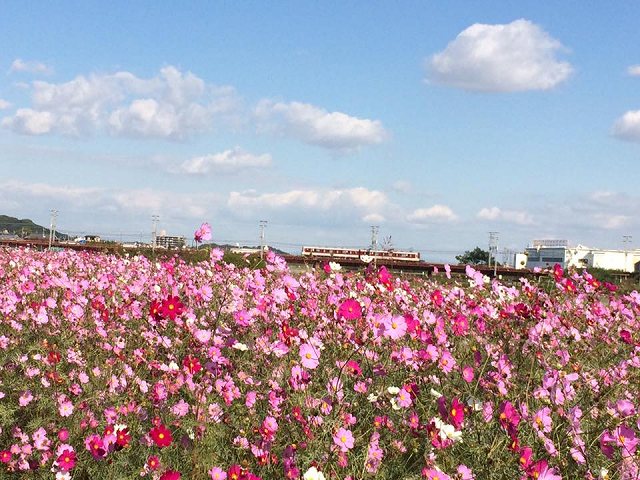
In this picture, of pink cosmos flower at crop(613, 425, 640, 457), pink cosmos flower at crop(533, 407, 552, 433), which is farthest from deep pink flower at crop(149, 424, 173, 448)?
pink cosmos flower at crop(613, 425, 640, 457)

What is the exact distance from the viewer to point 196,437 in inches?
132

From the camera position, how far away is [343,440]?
9.82ft

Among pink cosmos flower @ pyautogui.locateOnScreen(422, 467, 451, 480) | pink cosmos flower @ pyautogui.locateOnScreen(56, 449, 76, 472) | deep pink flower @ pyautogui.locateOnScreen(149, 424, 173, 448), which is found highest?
pink cosmos flower @ pyautogui.locateOnScreen(422, 467, 451, 480)

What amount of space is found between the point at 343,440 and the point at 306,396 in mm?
451

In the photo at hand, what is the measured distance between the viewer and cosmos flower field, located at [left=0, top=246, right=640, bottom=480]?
10.1 feet

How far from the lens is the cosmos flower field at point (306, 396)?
308cm

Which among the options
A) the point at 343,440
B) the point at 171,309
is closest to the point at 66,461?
the point at 171,309

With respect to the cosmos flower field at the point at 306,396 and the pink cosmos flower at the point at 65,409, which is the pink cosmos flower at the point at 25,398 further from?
the pink cosmos flower at the point at 65,409

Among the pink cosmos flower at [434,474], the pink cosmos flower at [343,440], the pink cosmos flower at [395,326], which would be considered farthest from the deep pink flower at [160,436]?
the pink cosmos flower at [395,326]

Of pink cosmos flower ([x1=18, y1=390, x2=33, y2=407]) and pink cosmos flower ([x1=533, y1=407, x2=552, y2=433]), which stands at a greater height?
pink cosmos flower ([x1=533, y1=407, x2=552, y2=433])

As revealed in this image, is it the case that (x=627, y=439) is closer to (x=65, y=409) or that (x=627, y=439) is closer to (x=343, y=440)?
(x=343, y=440)

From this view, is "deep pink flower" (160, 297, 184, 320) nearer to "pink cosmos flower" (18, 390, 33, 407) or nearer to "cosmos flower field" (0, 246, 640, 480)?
"cosmos flower field" (0, 246, 640, 480)

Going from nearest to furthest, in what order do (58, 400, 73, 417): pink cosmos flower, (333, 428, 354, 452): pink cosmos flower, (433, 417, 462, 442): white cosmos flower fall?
(433, 417, 462, 442): white cosmos flower, (333, 428, 354, 452): pink cosmos flower, (58, 400, 73, 417): pink cosmos flower

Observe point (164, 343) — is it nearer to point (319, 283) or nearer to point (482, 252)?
point (319, 283)
